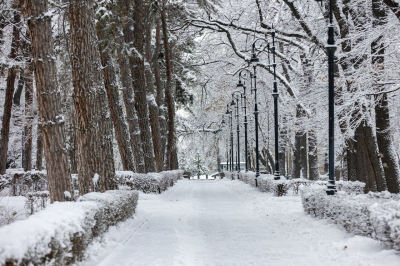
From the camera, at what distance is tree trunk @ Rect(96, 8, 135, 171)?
680 inches

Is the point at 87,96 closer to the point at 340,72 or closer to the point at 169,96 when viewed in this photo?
the point at 340,72

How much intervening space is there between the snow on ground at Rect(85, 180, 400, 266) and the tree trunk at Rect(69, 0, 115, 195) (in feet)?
5.39

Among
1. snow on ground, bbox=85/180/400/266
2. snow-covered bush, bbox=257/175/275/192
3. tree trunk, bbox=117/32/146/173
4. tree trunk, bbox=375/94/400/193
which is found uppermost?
tree trunk, bbox=117/32/146/173

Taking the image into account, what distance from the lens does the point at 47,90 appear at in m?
8.78

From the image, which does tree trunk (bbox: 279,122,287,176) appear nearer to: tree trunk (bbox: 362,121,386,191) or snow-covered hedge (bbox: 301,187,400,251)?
tree trunk (bbox: 362,121,386,191)

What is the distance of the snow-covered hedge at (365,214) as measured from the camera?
6.73 metres

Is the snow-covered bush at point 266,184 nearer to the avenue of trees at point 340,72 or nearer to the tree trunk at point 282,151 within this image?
the avenue of trees at point 340,72

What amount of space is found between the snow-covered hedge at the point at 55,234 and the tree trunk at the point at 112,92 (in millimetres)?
9724

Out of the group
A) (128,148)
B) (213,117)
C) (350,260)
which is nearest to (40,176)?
(128,148)

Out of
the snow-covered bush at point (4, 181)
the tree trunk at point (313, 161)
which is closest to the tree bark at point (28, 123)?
the snow-covered bush at point (4, 181)

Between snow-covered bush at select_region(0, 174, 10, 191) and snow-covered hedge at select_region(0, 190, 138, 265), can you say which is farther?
snow-covered bush at select_region(0, 174, 10, 191)

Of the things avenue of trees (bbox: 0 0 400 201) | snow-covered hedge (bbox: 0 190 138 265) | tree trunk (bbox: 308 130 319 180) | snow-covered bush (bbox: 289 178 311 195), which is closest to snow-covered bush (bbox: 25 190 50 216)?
avenue of trees (bbox: 0 0 400 201)

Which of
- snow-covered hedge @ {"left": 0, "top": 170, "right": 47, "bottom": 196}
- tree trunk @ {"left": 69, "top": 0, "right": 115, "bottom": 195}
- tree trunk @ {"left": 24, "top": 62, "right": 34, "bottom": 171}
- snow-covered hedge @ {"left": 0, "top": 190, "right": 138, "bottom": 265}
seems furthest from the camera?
tree trunk @ {"left": 24, "top": 62, "right": 34, "bottom": 171}

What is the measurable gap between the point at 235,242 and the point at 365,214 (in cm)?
283
